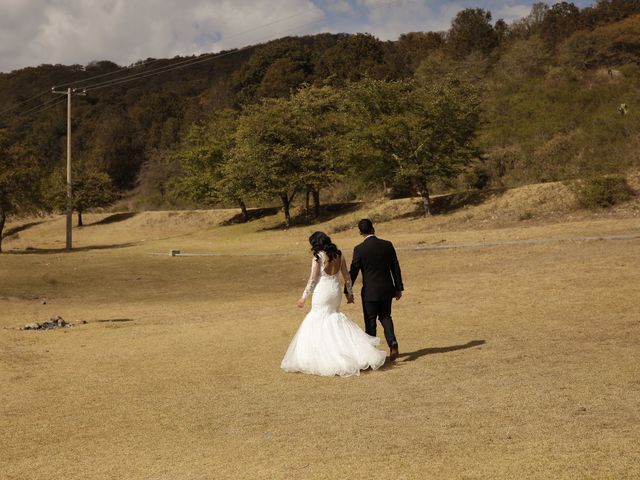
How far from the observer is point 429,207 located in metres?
40.5

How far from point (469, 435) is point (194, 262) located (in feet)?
85.7

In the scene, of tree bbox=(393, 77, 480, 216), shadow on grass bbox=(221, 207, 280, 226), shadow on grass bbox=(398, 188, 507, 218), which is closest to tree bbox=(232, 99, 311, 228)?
shadow on grass bbox=(221, 207, 280, 226)

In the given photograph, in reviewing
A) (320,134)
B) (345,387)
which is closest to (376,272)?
(345,387)

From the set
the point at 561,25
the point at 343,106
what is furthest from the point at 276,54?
the point at 343,106

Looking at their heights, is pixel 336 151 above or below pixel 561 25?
below

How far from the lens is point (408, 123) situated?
40.2m

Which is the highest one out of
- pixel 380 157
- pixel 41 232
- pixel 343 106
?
pixel 343 106

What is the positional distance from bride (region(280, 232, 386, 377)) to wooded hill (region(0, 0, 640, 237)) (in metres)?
29.6

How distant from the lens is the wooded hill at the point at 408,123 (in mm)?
41062

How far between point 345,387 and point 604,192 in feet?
88.2

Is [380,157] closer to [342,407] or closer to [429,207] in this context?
[429,207]

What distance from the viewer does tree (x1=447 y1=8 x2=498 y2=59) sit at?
8800 centimetres

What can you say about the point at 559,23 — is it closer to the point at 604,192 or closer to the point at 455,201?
the point at 455,201

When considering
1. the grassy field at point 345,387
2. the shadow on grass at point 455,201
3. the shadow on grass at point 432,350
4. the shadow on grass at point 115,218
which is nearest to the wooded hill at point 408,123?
the shadow on grass at point 455,201
